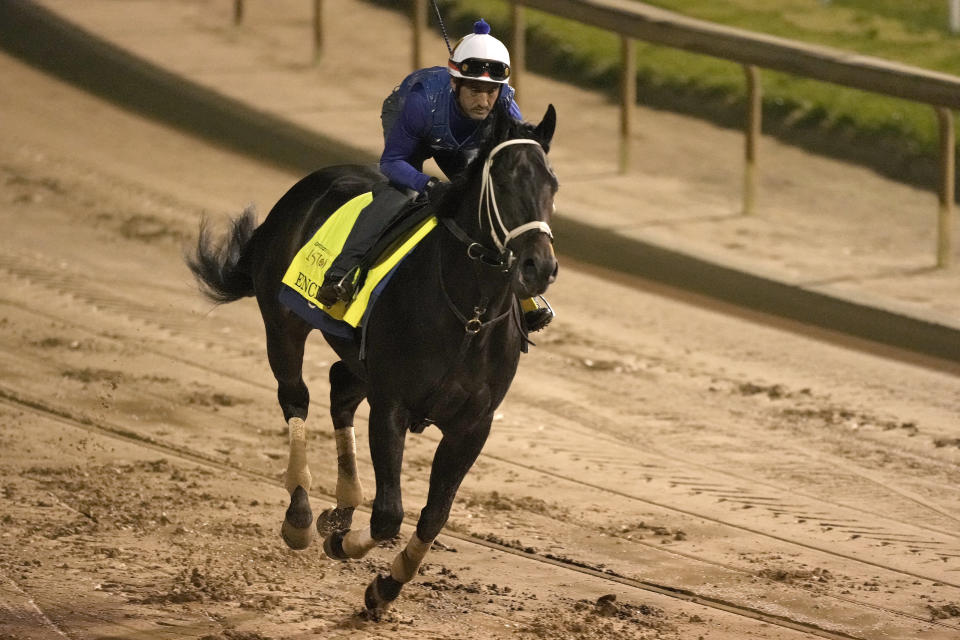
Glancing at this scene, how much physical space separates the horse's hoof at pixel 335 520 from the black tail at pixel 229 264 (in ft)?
4.46

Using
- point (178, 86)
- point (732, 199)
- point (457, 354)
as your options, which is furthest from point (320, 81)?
point (457, 354)

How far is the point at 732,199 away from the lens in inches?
523

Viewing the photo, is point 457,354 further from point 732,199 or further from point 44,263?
point 732,199

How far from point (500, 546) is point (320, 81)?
9.34 meters

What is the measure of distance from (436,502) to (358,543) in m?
0.42

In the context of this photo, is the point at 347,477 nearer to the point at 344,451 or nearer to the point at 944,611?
the point at 344,451

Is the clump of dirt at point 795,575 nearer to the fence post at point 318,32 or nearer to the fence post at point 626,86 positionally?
the fence post at point 626,86

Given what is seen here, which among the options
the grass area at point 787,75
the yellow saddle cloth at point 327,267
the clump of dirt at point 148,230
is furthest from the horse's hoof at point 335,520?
the grass area at point 787,75

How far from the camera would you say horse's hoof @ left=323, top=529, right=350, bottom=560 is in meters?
6.57

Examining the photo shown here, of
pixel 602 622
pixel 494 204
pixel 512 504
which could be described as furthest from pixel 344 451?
pixel 494 204

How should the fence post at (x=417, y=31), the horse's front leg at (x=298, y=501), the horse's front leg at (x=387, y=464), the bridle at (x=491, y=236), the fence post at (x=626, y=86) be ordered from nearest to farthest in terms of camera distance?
the bridle at (x=491, y=236) < the horse's front leg at (x=387, y=464) < the horse's front leg at (x=298, y=501) < the fence post at (x=626, y=86) < the fence post at (x=417, y=31)

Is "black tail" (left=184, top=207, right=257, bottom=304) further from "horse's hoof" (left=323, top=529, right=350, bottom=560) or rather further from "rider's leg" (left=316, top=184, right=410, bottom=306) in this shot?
"horse's hoof" (left=323, top=529, right=350, bottom=560)

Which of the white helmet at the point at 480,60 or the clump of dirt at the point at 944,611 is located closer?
the white helmet at the point at 480,60

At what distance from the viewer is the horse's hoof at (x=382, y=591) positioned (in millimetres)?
6180
